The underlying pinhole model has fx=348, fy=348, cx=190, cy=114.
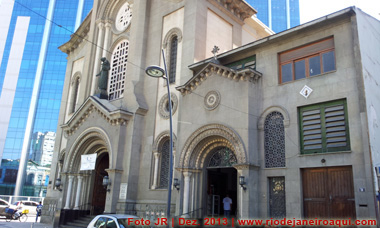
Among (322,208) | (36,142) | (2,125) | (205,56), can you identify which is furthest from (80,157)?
(2,125)

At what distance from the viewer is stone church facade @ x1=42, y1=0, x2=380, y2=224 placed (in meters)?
13.5

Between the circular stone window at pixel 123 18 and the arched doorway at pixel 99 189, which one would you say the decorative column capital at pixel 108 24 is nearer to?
the circular stone window at pixel 123 18

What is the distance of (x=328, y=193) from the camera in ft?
44.0

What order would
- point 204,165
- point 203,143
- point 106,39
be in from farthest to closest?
point 106,39, point 204,165, point 203,143

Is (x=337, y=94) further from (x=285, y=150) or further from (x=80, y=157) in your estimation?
(x=80, y=157)

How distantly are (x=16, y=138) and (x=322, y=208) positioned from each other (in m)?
65.9

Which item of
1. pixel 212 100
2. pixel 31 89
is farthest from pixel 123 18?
pixel 31 89

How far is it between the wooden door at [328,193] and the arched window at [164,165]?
8300 mm

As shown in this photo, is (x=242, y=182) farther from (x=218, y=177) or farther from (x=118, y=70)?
(x=118, y=70)

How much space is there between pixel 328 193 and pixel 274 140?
3.16 metres

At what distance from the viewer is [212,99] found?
17.3 m

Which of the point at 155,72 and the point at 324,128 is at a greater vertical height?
the point at 155,72

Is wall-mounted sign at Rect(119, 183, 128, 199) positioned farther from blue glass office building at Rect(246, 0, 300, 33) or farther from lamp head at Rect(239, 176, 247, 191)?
blue glass office building at Rect(246, 0, 300, 33)

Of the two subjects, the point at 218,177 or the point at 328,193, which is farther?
the point at 218,177
